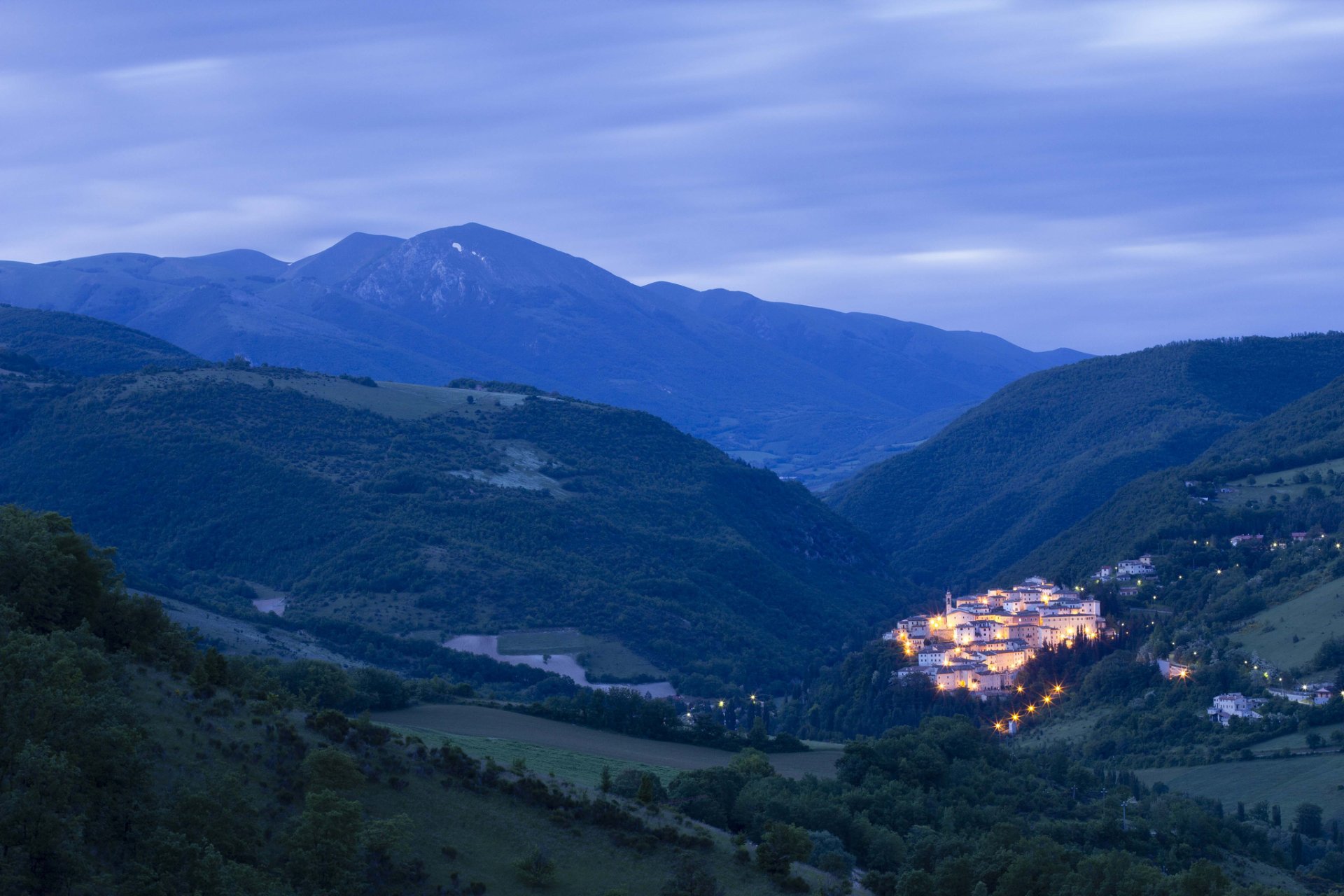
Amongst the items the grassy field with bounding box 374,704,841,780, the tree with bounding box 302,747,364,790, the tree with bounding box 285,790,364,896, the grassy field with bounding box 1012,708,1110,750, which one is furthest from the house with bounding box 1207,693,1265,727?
the tree with bounding box 285,790,364,896

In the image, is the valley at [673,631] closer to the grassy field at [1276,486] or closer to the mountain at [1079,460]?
the grassy field at [1276,486]

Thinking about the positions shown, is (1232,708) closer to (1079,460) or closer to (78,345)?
(1079,460)

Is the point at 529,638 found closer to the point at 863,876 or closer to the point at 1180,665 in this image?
the point at 1180,665

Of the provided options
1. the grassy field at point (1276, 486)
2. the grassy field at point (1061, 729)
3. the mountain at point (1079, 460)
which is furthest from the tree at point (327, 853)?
the mountain at point (1079, 460)

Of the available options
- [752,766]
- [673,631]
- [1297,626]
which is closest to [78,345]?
[673,631]

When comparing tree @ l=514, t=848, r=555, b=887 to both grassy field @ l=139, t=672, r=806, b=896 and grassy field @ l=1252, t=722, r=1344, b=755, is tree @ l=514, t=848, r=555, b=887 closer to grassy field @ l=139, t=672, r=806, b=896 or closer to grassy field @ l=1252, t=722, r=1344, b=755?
grassy field @ l=139, t=672, r=806, b=896

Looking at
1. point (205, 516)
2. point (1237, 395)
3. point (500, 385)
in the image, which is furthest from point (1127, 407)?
point (205, 516)
